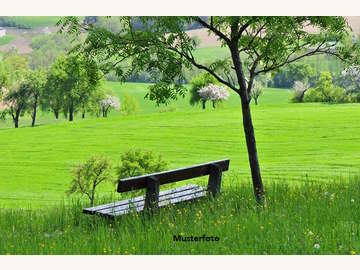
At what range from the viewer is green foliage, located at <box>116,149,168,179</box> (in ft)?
43.9

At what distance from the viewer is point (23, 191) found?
13.2 m

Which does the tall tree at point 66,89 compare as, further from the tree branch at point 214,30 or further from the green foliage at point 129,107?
the tree branch at point 214,30

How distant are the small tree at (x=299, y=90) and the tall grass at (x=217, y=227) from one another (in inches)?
71.9

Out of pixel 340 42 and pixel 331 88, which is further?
pixel 331 88

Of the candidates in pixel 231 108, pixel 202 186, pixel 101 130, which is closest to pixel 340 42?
pixel 231 108

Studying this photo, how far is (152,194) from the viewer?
11328 millimetres

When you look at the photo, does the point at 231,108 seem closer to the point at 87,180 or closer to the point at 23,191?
the point at 87,180

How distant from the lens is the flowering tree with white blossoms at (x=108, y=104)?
45.2ft

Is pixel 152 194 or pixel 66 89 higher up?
pixel 66 89

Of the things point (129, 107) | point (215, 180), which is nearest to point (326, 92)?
point (215, 180)

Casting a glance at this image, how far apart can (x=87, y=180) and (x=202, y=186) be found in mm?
1877

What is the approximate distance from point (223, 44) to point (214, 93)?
5.13ft

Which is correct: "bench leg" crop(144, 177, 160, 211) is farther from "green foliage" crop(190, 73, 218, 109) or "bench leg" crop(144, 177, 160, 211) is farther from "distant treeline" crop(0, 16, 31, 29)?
"distant treeline" crop(0, 16, 31, 29)

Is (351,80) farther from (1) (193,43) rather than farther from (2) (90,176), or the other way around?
(2) (90,176)
